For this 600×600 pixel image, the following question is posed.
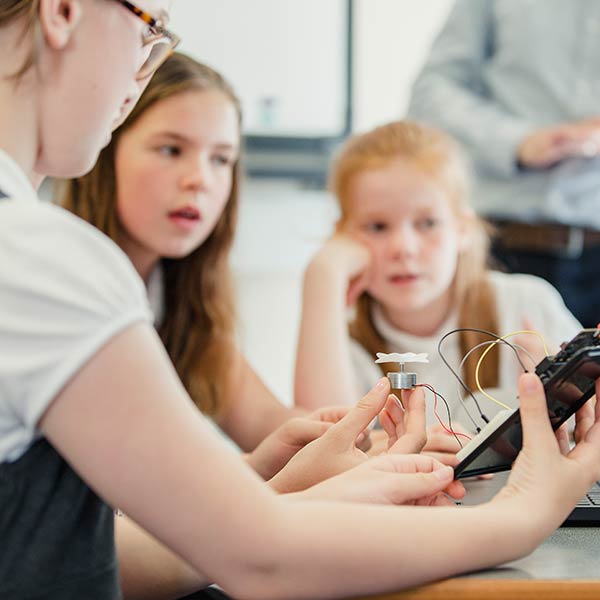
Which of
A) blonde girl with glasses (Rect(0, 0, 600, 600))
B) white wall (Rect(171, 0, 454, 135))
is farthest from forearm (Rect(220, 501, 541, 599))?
white wall (Rect(171, 0, 454, 135))

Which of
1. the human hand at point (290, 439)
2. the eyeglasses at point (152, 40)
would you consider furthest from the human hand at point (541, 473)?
the eyeglasses at point (152, 40)

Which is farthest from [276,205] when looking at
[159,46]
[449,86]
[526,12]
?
[159,46]

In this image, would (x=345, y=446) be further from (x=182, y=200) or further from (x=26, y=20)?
(x=182, y=200)

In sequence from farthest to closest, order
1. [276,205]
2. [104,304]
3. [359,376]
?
[276,205] → [359,376] → [104,304]

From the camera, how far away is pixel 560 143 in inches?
79.4

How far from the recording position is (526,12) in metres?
2.19

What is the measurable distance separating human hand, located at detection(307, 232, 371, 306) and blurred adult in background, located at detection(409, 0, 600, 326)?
58cm

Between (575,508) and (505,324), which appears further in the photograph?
(505,324)

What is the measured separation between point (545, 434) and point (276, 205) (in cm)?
237

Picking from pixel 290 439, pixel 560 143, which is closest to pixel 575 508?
pixel 290 439

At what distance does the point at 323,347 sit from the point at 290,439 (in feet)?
1.99

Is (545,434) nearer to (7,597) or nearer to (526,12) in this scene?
(7,597)

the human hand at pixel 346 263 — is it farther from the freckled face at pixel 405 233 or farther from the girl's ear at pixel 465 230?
the girl's ear at pixel 465 230

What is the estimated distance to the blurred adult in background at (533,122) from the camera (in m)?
2.15
